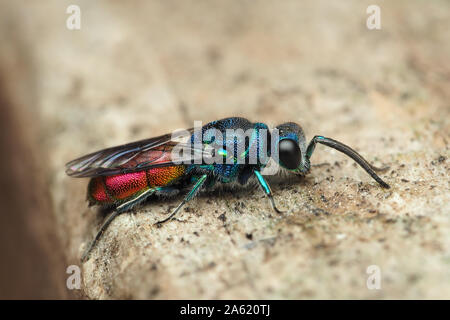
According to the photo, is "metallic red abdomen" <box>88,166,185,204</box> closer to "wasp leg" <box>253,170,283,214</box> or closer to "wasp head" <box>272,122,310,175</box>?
"wasp leg" <box>253,170,283,214</box>

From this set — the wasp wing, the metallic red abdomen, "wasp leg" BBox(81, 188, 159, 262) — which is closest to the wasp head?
the wasp wing

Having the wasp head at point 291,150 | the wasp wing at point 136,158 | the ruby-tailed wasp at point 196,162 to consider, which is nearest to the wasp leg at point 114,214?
the ruby-tailed wasp at point 196,162

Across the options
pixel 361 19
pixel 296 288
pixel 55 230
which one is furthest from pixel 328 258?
pixel 361 19

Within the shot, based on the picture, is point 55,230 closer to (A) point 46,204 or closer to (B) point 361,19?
(A) point 46,204

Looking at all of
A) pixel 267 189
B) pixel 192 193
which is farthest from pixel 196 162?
pixel 267 189
